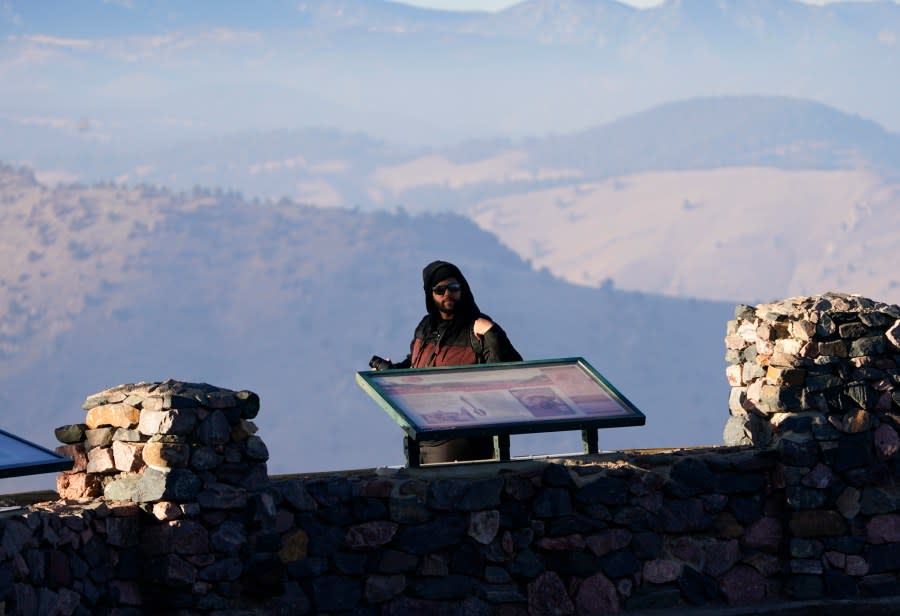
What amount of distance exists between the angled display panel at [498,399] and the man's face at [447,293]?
41 centimetres

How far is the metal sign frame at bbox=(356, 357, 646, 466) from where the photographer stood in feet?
33.7

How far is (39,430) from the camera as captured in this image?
166625 millimetres

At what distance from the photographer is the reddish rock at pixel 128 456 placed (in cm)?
966

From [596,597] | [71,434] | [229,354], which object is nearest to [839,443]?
[596,597]

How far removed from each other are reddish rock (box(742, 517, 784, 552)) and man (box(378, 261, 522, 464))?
5.14 ft

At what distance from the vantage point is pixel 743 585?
1121cm

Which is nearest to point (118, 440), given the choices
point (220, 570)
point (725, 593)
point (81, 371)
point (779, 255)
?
point (220, 570)

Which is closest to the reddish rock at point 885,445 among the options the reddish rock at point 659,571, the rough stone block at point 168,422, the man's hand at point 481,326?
the reddish rock at point 659,571

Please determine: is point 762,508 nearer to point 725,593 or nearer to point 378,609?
point 725,593

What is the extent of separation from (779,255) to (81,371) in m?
69.1

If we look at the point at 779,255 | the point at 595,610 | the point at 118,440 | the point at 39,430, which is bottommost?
the point at 595,610

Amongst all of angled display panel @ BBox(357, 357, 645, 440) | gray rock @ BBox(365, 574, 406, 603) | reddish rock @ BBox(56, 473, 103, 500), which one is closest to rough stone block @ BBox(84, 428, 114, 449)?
reddish rock @ BBox(56, 473, 103, 500)

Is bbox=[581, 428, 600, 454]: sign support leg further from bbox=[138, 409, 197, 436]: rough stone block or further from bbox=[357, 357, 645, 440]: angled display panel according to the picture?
bbox=[138, 409, 197, 436]: rough stone block

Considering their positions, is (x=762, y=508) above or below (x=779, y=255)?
below
